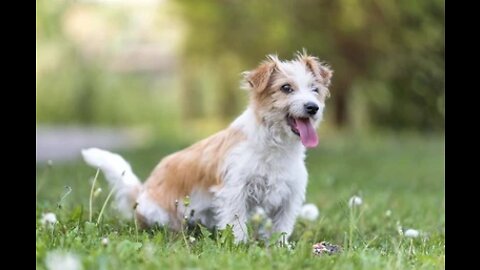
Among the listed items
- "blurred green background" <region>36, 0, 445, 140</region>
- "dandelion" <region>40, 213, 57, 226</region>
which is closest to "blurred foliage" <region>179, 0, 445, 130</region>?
"blurred green background" <region>36, 0, 445, 140</region>

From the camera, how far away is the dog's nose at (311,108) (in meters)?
5.01

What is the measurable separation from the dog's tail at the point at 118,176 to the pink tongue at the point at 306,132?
53.3 inches

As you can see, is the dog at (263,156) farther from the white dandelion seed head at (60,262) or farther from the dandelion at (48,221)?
the white dandelion seed head at (60,262)

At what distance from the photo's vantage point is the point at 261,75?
206 inches

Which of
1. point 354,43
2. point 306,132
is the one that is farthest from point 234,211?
point 354,43

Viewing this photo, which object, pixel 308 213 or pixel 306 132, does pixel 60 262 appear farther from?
pixel 308 213

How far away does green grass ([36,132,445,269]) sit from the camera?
387 centimetres

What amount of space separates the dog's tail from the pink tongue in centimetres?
135

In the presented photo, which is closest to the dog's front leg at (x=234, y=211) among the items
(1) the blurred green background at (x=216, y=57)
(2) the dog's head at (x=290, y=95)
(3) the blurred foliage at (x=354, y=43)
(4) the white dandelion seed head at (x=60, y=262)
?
(2) the dog's head at (x=290, y=95)

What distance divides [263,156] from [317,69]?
2.23ft
